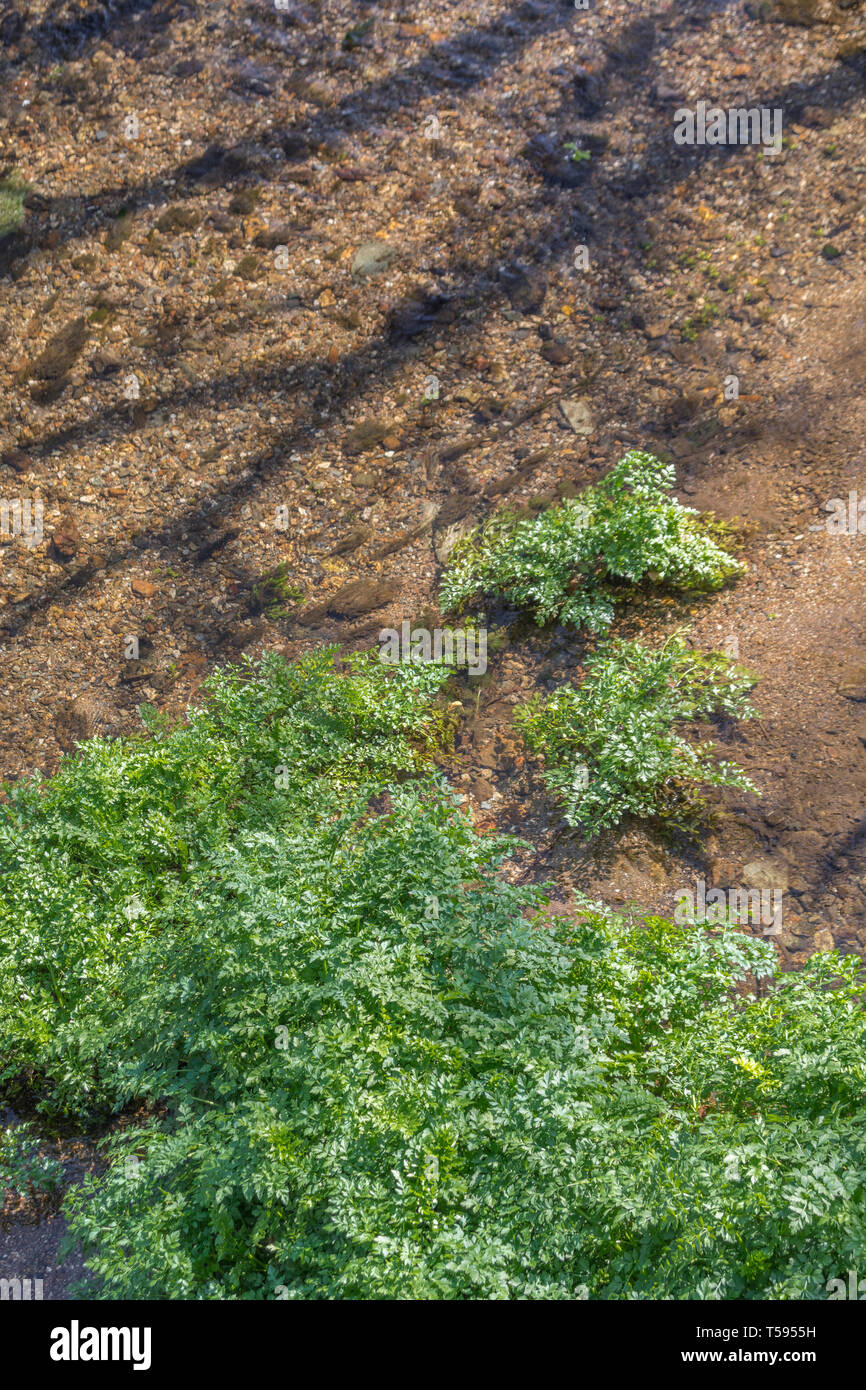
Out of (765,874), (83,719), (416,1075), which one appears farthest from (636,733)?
(83,719)

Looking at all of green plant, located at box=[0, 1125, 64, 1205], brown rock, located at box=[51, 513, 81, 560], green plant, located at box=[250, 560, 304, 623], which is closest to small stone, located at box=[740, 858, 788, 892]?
green plant, located at box=[0, 1125, 64, 1205]

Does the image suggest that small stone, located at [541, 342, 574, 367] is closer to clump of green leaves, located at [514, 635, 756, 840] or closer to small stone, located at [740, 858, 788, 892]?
clump of green leaves, located at [514, 635, 756, 840]

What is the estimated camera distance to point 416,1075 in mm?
2844

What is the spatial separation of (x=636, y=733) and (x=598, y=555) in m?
1.47

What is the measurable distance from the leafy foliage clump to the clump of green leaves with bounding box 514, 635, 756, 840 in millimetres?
991

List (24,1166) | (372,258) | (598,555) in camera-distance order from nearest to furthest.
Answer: (24,1166), (598,555), (372,258)

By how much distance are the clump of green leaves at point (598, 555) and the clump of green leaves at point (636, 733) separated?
0.49 m

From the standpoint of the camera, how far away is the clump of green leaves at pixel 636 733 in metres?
4.65

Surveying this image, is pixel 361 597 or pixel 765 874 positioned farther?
pixel 361 597

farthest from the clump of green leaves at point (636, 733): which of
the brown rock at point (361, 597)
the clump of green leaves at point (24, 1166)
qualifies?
the clump of green leaves at point (24, 1166)

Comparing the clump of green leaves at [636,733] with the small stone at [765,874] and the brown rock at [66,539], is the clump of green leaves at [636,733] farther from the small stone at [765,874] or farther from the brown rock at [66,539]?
the brown rock at [66,539]

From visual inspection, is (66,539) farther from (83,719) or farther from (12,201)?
(12,201)

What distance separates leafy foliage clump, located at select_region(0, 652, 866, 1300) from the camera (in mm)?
2502
